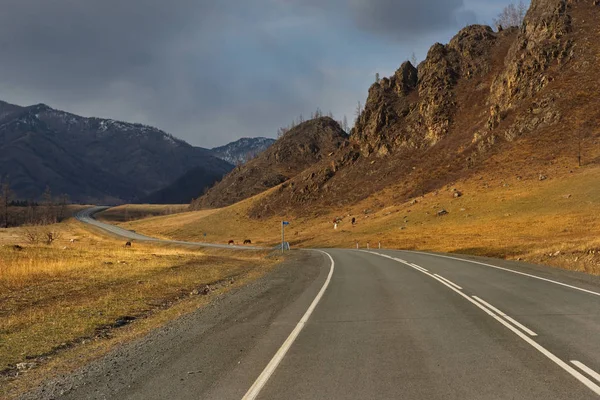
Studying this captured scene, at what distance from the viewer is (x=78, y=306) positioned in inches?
469

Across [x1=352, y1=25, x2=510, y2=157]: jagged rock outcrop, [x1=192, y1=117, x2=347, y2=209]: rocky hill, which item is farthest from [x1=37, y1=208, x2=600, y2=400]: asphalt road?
[x1=192, y1=117, x2=347, y2=209]: rocky hill

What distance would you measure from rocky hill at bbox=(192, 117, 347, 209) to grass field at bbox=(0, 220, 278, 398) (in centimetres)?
13864

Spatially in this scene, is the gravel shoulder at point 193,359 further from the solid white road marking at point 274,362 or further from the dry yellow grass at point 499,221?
the dry yellow grass at point 499,221

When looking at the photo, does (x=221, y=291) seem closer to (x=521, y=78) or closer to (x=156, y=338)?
(x=156, y=338)

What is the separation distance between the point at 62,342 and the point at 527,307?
10939 millimetres

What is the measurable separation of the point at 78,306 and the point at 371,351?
9.20 meters

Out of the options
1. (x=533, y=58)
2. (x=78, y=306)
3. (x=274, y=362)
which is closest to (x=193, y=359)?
(x=274, y=362)

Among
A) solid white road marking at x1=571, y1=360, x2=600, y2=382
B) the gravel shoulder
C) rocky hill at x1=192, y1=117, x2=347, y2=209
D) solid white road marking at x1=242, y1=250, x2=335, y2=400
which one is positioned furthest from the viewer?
rocky hill at x1=192, y1=117, x2=347, y2=209

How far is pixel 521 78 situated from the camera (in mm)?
83812

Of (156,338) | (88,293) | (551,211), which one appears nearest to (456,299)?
(156,338)

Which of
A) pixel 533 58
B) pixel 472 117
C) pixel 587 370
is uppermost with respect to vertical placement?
pixel 533 58

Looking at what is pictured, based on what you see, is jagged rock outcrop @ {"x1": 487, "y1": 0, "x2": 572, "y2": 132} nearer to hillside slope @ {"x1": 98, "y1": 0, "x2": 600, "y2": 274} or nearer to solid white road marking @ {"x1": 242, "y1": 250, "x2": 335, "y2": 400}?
hillside slope @ {"x1": 98, "y1": 0, "x2": 600, "y2": 274}

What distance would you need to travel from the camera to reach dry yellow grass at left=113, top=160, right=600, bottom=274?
2823 cm

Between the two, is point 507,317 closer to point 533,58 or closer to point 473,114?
point 533,58
